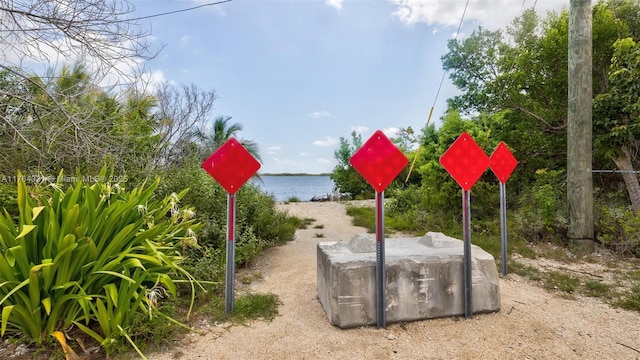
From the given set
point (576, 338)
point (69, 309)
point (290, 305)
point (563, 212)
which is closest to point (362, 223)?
point (563, 212)

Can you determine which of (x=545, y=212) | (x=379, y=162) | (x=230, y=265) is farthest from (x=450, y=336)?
(x=545, y=212)

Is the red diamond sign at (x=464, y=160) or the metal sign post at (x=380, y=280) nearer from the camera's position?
the metal sign post at (x=380, y=280)

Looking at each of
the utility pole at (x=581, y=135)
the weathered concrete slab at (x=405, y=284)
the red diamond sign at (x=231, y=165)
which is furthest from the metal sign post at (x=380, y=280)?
the utility pole at (x=581, y=135)

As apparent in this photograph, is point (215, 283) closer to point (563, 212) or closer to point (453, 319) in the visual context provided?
point (453, 319)

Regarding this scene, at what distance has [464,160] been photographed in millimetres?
2701

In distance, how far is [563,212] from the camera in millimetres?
4980

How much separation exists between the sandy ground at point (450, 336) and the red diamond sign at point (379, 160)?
45.5 inches

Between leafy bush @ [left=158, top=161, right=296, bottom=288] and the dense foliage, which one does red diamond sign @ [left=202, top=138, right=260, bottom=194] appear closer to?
leafy bush @ [left=158, top=161, right=296, bottom=288]

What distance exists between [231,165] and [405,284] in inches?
69.4

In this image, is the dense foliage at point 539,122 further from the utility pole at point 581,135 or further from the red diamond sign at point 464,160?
the red diamond sign at point 464,160

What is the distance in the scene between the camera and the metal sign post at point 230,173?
262 centimetres

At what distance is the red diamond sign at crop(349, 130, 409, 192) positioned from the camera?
96.0 inches

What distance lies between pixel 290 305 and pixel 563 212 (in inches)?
189

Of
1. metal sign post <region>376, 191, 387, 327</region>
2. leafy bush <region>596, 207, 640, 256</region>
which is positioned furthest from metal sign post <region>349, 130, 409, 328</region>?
leafy bush <region>596, 207, 640, 256</region>
